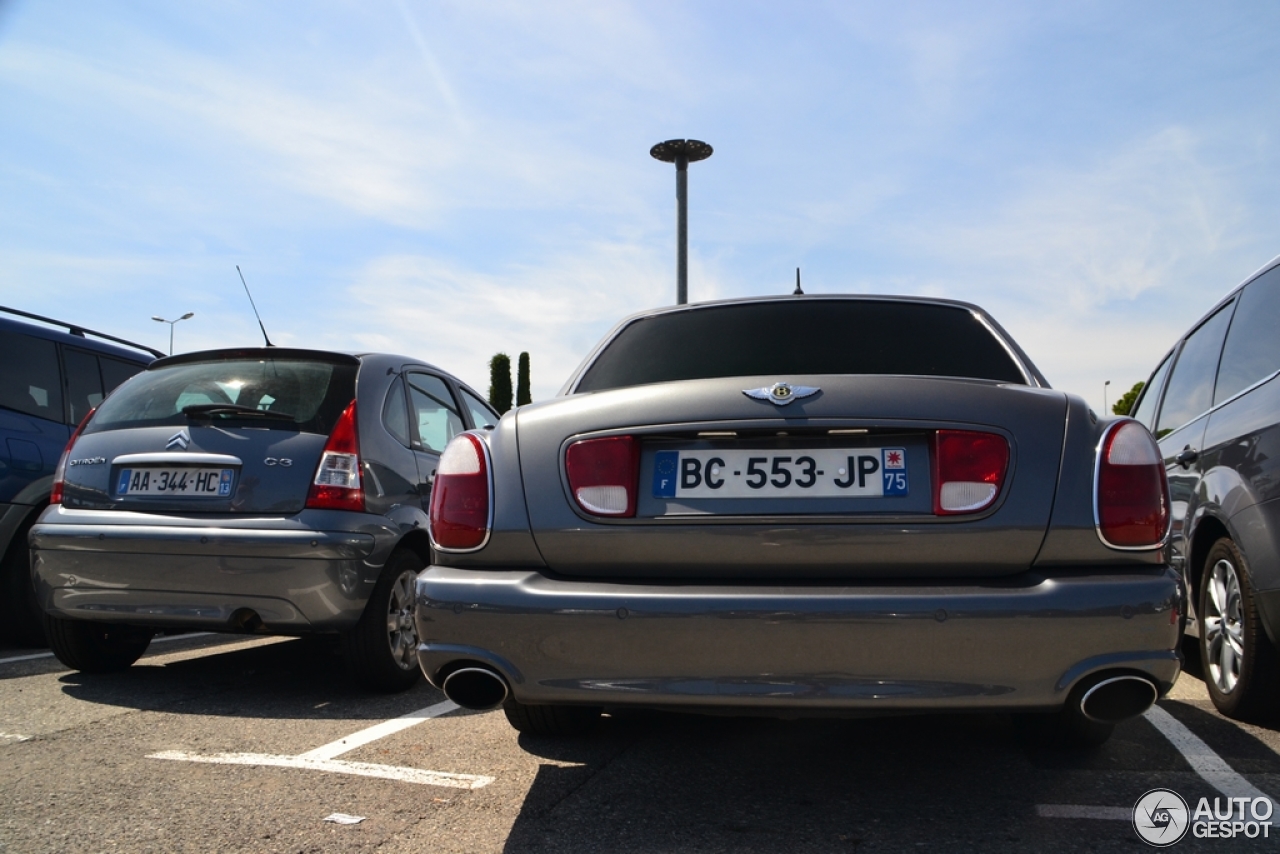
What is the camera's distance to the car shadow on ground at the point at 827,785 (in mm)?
2758

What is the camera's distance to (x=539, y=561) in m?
2.84

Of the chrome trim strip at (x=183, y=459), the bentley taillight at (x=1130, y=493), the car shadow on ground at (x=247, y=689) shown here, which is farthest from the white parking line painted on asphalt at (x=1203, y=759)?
the chrome trim strip at (x=183, y=459)

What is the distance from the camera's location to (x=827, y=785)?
3223 millimetres

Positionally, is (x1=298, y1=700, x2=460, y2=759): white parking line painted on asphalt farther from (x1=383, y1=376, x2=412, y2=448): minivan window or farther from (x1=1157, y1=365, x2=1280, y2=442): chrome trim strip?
(x1=1157, y1=365, x2=1280, y2=442): chrome trim strip

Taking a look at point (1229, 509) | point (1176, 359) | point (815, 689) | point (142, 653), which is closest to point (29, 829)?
point (815, 689)

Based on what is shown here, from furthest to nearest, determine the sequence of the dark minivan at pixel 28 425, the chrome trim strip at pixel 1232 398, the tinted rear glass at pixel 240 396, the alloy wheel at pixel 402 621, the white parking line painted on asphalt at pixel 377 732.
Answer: the dark minivan at pixel 28 425, the alloy wheel at pixel 402 621, the tinted rear glass at pixel 240 396, the chrome trim strip at pixel 1232 398, the white parking line painted on asphalt at pixel 377 732

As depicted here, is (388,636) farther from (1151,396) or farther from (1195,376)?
(1151,396)

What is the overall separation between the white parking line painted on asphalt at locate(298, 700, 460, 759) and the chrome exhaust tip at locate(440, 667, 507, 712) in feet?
2.46

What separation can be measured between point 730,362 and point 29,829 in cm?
239

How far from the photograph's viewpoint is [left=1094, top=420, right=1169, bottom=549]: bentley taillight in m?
2.65

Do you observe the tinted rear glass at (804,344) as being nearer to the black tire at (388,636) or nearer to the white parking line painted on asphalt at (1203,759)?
the white parking line painted on asphalt at (1203,759)

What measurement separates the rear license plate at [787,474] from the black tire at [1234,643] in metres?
1.96

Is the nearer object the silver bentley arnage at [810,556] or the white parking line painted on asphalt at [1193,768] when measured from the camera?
the silver bentley arnage at [810,556]

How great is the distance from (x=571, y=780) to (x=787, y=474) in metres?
1.24
